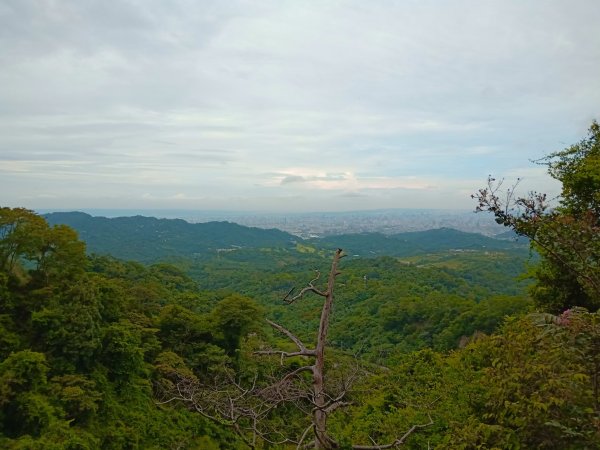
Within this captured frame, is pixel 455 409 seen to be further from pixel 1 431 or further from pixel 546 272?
pixel 1 431

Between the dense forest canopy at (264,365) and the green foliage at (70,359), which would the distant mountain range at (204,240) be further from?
the green foliage at (70,359)

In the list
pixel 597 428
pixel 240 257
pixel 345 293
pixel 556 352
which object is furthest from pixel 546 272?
pixel 240 257

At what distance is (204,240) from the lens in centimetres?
12400

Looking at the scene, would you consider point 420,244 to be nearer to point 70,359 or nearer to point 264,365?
point 264,365

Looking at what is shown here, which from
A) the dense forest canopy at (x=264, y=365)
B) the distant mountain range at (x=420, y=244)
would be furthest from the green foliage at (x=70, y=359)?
the distant mountain range at (x=420, y=244)

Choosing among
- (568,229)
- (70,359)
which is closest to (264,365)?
(70,359)

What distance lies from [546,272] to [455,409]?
16.4ft

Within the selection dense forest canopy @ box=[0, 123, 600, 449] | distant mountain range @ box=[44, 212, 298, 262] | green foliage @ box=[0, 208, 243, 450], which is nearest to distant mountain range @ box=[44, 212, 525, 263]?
distant mountain range @ box=[44, 212, 298, 262]

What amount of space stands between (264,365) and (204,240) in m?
109

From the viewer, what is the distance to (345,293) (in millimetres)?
51219

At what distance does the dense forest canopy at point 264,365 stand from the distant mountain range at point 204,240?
3188 inches

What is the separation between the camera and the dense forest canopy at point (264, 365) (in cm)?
369

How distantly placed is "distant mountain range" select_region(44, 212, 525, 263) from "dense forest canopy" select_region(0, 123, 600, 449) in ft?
266

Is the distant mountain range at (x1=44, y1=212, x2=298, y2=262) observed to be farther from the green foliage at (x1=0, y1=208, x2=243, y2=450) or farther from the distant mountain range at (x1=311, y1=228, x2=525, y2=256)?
the green foliage at (x1=0, y1=208, x2=243, y2=450)
